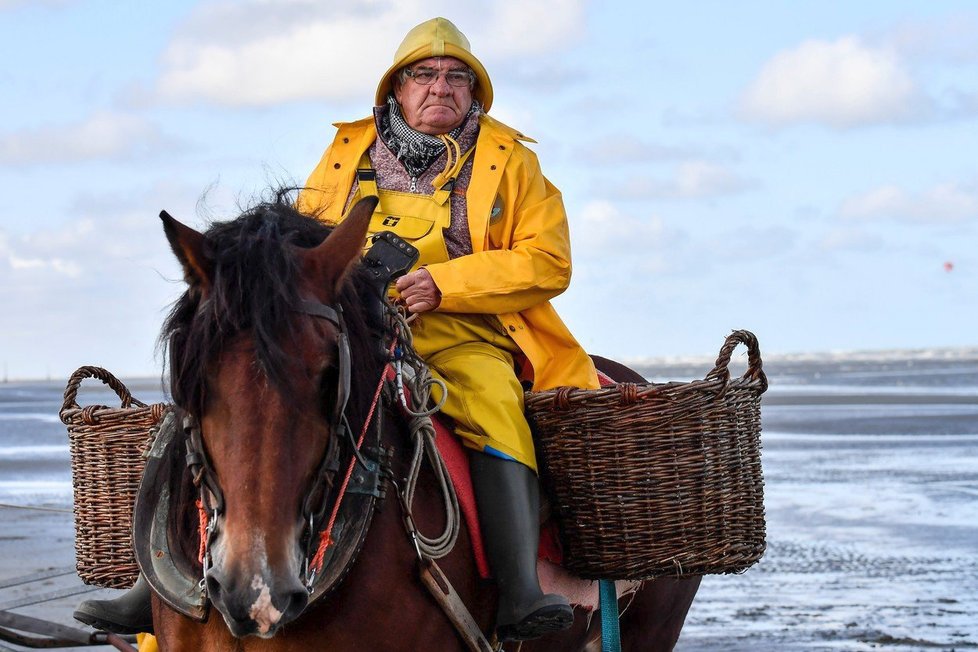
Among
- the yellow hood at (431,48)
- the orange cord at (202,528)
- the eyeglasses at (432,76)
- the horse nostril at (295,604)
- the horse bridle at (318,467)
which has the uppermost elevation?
the yellow hood at (431,48)

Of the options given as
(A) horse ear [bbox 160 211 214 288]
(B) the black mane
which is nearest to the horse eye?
(B) the black mane

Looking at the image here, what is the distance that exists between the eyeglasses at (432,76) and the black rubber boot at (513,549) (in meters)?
1.43

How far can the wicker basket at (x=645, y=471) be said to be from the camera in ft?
14.3

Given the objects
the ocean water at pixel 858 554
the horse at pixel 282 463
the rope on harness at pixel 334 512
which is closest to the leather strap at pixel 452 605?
the horse at pixel 282 463

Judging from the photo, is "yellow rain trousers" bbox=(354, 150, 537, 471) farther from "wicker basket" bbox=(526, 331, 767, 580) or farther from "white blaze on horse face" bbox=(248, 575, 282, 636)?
"white blaze on horse face" bbox=(248, 575, 282, 636)

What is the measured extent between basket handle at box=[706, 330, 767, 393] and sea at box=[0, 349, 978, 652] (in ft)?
13.0

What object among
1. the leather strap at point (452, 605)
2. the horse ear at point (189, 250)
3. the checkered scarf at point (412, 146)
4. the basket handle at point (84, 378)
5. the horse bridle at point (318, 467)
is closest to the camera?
the horse bridle at point (318, 467)

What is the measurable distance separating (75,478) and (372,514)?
1.46 m

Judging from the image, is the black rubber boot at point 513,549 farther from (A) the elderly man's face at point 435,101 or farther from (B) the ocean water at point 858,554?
(B) the ocean water at point 858,554

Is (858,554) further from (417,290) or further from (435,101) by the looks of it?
(417,290)

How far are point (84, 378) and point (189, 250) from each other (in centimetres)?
145

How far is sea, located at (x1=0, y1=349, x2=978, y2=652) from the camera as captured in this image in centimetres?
871

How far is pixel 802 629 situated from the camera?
8.70 m

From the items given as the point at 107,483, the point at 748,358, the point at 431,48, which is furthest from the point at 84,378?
the point at 748,358
